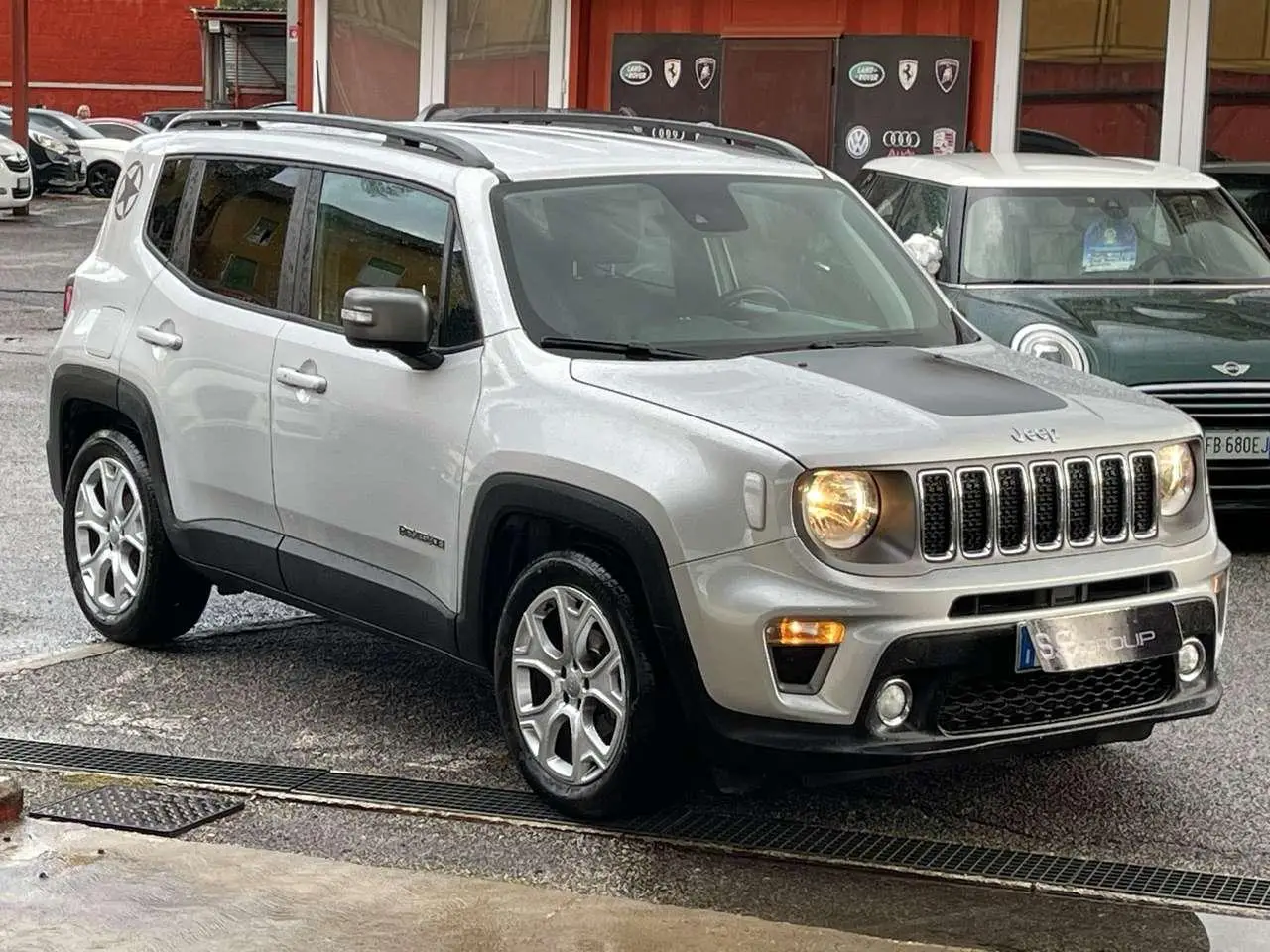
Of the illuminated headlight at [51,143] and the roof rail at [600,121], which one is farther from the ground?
the roof rail at [600,121]

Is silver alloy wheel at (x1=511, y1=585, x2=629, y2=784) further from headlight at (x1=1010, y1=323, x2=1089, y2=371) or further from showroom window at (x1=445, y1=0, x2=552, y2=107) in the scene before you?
showroom window at (x1=445, y1=0, x2=552, y2=107)

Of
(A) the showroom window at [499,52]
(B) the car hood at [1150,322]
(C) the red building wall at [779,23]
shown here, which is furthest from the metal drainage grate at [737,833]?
(A) the showroom window at [499,52]

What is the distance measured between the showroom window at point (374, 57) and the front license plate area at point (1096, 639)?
14945 mm

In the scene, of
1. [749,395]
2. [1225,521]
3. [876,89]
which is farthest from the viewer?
[876,89]

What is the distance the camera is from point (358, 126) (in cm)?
664

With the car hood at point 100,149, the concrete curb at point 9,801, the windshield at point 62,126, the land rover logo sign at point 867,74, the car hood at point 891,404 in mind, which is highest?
the land rover logo sign at point 867,74

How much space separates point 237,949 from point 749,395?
1.85 meters

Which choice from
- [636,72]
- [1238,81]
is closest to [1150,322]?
[1238,81]

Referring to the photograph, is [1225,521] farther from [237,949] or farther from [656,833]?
[237,949]

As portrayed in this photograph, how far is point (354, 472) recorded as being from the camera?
6.11 metres

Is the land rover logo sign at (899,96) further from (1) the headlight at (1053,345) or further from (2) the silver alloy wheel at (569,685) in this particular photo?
(2) the silver alloy wheel at (569,685)

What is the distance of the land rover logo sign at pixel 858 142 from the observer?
17.8 meters

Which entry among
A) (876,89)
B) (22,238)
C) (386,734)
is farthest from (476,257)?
(22,238)

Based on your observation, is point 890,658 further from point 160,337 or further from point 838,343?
point 160,337
